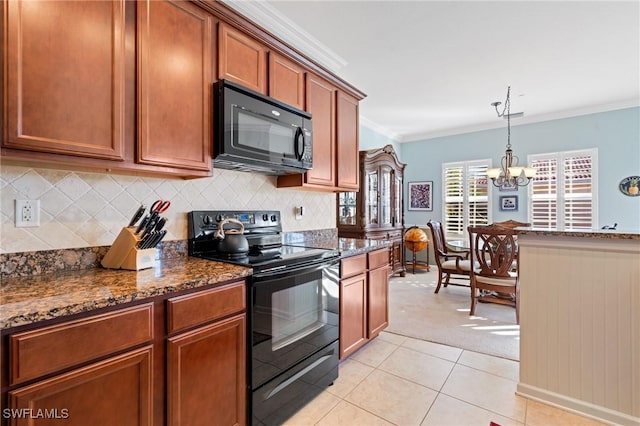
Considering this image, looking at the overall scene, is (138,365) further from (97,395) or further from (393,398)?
(393,398)

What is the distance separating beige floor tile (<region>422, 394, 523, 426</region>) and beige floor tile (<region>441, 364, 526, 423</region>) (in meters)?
0.05

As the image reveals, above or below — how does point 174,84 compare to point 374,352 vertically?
above

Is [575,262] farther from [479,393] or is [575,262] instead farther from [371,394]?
[371,394]

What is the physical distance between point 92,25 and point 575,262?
2814mm

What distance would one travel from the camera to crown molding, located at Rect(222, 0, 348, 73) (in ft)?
7.94

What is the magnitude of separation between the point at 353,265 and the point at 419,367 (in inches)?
37.0

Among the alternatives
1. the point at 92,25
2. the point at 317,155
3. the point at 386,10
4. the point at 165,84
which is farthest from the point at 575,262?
the point at 92,25


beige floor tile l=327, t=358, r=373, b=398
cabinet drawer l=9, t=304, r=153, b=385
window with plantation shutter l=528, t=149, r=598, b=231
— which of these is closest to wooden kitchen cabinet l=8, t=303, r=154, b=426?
cabinet drawer l=9, t=304, r=153, b=385

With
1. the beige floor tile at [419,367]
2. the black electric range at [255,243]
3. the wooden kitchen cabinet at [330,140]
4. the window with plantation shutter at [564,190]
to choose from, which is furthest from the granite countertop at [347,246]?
the window with plantation shutter at [564,190]

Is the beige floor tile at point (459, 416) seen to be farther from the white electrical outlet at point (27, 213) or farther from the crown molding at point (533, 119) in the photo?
the crown molding at point (533, 119)

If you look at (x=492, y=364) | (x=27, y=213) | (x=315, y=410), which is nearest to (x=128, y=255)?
(x=27, y=213)

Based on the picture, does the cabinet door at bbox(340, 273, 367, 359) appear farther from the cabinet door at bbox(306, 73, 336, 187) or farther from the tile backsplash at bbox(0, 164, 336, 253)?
the tile backsplash at bbox(0, 164, 336, 253)

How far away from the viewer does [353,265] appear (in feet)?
7.88

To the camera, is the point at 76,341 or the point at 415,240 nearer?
the point at 76,341
